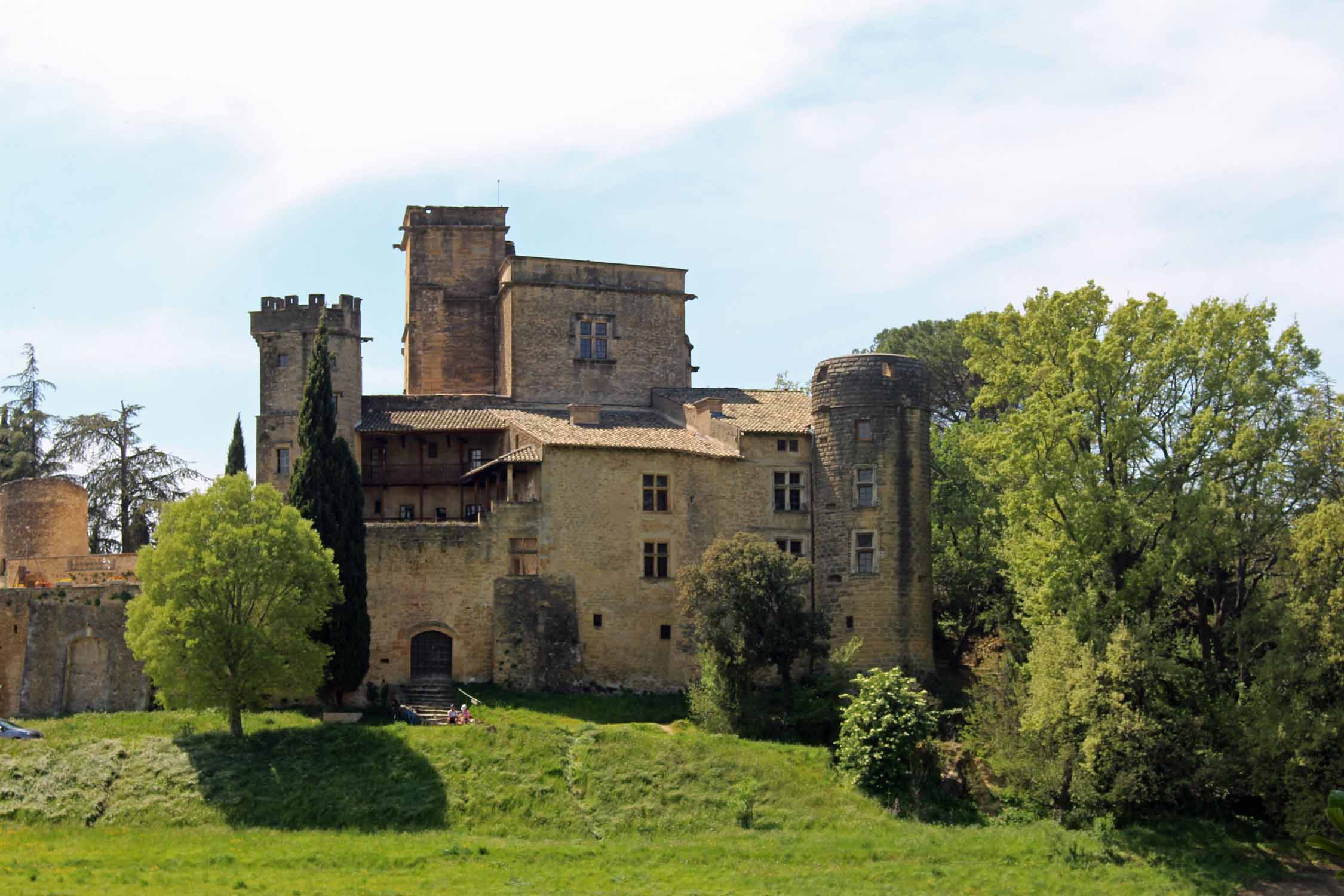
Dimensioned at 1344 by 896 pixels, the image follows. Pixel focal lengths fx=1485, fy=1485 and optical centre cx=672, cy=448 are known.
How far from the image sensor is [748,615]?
3878 centimetres

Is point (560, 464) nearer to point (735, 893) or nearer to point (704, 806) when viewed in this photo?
point (704, 806)

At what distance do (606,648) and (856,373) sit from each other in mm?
11081

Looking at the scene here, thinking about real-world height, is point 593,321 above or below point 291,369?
above

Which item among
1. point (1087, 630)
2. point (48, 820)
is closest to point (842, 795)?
point (1087, 630)

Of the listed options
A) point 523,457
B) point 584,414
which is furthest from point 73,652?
point 584,414

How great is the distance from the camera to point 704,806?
113 feet

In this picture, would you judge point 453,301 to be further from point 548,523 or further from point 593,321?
point 548,523

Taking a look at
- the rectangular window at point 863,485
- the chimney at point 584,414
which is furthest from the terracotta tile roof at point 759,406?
the chimney at point 584,414

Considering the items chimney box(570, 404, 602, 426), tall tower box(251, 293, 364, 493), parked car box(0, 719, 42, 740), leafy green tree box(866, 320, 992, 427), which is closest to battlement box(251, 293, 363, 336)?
tall tower box(251, 293, 364, 493)

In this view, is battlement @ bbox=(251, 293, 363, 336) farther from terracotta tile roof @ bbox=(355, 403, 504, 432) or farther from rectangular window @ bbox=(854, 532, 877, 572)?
rectangular window @ bbox=(854, 532, 877, 572)

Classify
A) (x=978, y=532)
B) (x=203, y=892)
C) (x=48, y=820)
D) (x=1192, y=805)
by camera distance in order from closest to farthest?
(x=203, y=892) < (x=48, y=820) < (x=1192, y=805) < (x=978, y=532)

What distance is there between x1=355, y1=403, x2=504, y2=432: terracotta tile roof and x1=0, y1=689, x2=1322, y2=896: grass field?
11.4 meters

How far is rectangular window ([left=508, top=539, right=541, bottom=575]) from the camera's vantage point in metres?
43.3

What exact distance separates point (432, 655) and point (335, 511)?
541cm
